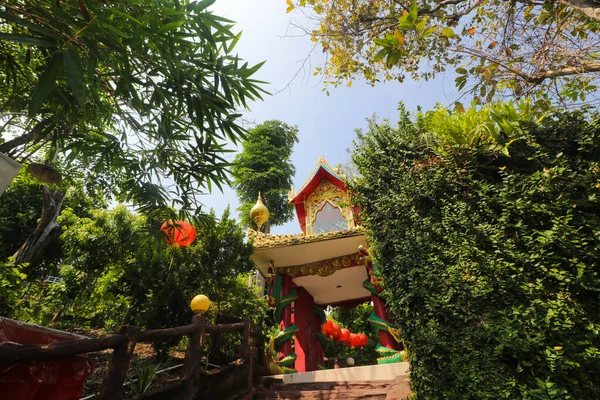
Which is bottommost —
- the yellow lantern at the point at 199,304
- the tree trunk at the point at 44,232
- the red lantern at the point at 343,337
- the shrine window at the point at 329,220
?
the yellow lantern at the point at 199,304

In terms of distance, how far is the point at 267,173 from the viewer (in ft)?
57.9

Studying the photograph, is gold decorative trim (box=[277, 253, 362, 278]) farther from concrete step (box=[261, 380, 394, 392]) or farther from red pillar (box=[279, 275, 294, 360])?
concrete step (box=[261, 380, 394, 392])

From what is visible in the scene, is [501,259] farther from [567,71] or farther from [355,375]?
[355,375]

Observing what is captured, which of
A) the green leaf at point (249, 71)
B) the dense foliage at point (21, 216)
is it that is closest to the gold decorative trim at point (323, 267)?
the green leaf at point (249, 71)

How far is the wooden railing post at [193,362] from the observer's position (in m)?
4.01

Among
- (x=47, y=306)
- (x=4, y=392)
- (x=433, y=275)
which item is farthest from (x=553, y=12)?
(x=47, y=306)

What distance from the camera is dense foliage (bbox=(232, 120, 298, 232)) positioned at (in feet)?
56.6

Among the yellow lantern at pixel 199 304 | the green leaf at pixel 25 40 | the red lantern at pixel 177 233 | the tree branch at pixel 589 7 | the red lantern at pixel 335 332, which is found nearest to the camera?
the green leaf at pixel 25 40

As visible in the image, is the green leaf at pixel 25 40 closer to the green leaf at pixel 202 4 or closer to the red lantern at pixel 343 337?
the green leaf at pixel 202 4

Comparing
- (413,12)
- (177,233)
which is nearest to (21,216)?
(177,233)

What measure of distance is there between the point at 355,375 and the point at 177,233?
4750 mm

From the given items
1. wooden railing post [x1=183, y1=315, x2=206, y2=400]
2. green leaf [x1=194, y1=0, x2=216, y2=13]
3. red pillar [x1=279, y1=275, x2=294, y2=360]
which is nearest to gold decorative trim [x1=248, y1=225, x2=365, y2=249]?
red pillar [x1=279, y1=275, x2=294, y2=360]

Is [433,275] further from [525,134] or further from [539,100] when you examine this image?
[539,100]

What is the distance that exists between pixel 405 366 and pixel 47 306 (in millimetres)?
11567
